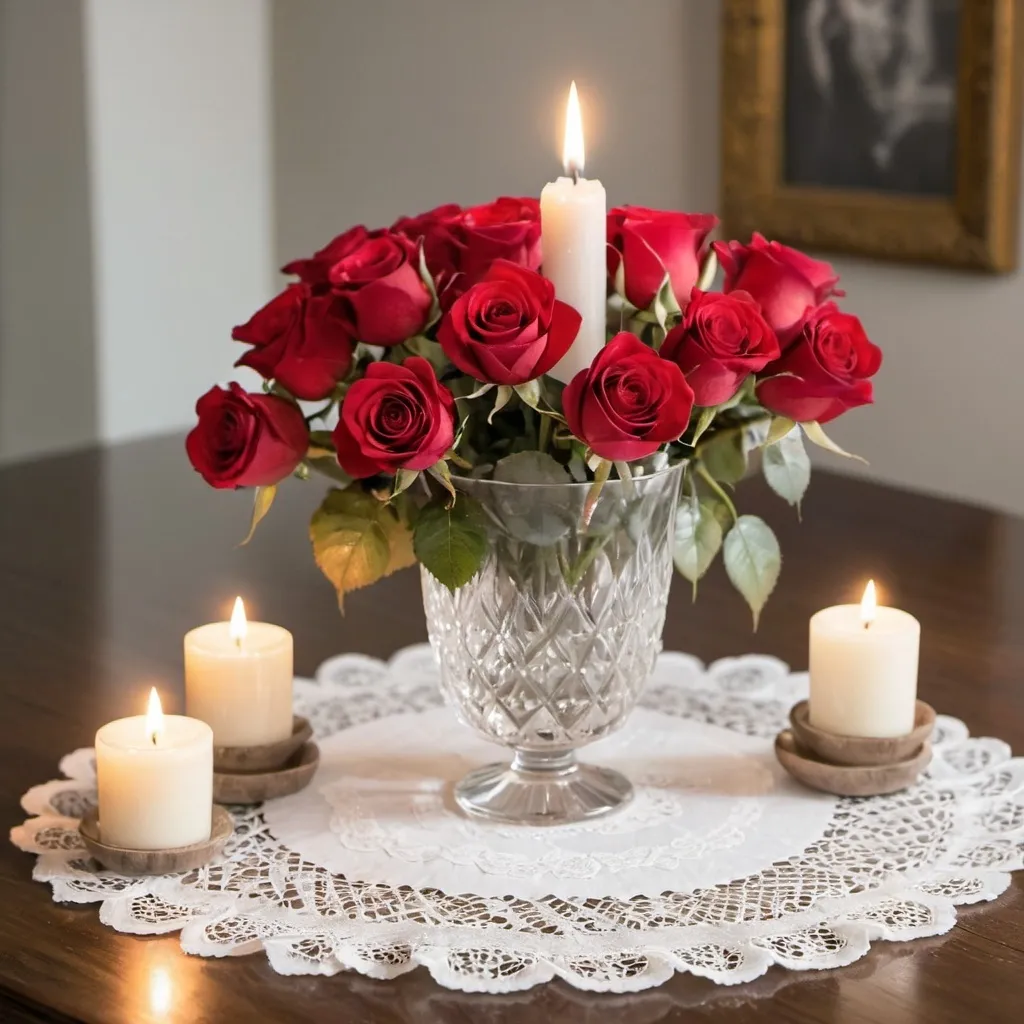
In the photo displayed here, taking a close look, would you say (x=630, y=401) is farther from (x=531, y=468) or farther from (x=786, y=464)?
(x=786, y=464)

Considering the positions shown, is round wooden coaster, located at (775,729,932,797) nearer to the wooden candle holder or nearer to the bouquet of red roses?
the wooden candle holder

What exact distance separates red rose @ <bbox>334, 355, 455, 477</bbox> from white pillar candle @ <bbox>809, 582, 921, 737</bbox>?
0.32 meters

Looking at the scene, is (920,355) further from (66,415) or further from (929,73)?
(66,415)

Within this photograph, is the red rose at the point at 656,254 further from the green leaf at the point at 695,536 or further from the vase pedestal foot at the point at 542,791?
the vase pedestal foot at the point at 542,791

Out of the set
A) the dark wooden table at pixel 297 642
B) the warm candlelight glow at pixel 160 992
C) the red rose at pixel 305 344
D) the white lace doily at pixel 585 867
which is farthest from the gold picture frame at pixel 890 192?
the warm candlelight glow at pixel 160 992

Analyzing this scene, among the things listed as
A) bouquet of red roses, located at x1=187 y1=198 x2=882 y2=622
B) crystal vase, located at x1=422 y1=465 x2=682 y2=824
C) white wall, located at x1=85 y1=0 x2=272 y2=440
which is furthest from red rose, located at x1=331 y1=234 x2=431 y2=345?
white wall, located at x1=85 y1=0 x2=272 y2=440

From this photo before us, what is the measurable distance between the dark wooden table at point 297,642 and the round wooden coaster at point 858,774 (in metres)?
0.12

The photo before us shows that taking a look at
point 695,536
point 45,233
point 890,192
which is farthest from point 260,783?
point 45,233

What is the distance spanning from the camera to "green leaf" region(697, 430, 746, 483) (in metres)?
1.06

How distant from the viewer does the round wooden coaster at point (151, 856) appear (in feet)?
3.21

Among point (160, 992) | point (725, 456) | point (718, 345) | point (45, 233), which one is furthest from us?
point (45, 233)

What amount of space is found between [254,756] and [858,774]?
397 mm

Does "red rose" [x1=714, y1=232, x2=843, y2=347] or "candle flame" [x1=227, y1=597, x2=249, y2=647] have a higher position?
"red rose" [x1=714, y1=232, x2=843, y2=347]

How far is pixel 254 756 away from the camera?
3.59 ft
